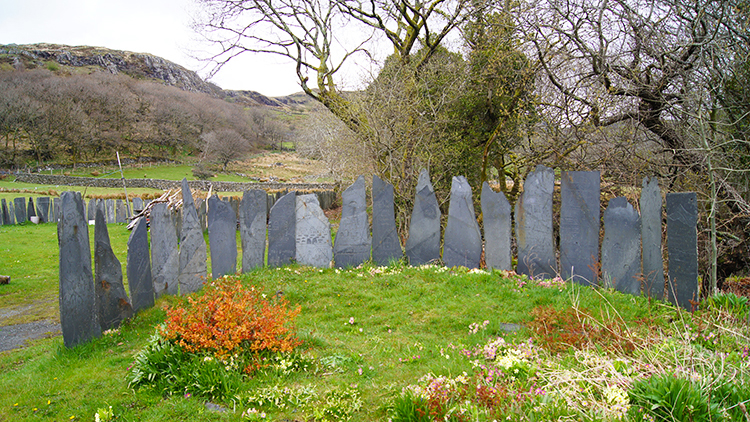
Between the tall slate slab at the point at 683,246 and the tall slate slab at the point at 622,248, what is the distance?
42cm

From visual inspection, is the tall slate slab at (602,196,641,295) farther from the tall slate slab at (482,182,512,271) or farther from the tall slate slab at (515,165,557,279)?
the tall slate slab at (482,182,512,271)

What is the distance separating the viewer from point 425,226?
673 cm

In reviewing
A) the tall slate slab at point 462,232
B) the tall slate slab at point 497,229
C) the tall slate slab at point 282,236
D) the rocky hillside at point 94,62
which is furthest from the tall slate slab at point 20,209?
the rocky hillside at point 94,62

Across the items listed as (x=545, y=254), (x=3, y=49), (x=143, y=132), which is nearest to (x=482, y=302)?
(x=545, y=254)

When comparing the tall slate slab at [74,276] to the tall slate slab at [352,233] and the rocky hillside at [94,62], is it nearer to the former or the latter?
the tall slate slab at [352,233]

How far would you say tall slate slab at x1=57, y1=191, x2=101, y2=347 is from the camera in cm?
412

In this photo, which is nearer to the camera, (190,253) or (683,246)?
(683,246)

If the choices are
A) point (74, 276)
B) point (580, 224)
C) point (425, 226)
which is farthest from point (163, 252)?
point (580, 224)

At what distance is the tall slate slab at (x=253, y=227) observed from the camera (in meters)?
6.47

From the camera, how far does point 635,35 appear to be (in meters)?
7.10

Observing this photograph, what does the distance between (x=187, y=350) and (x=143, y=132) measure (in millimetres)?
61853

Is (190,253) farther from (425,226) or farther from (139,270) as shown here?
(425,226)

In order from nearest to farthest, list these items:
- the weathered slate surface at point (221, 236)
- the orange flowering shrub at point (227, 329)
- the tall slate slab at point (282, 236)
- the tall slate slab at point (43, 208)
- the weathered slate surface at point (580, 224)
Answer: the orange flowering shrub at point (227, 329), the weathered slate surface at point (580, 224), the weathered slate surface at point (221, 236), the tall slate slab at point (282, 236), the tall slate slab at point (43, 208)

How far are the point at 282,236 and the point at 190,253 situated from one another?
1511mm
